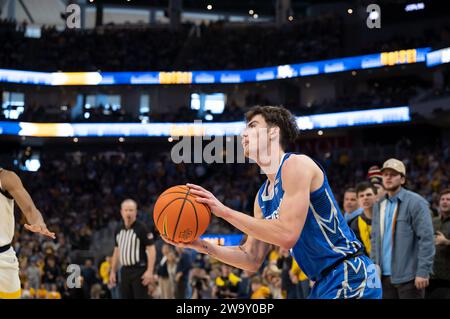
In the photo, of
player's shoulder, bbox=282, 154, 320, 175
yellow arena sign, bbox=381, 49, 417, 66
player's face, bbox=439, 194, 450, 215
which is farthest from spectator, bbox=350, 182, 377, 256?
yellow arena sign, bbox=381, 49, 417, 66

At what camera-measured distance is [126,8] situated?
1811 inches

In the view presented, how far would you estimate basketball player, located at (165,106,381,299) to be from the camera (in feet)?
12.1

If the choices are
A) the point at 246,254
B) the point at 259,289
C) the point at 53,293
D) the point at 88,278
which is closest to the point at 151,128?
the point at 53,293

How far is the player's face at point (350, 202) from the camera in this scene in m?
8.23

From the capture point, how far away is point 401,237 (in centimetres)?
696

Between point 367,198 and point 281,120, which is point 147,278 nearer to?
point 367,198

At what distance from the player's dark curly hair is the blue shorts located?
0.84 m

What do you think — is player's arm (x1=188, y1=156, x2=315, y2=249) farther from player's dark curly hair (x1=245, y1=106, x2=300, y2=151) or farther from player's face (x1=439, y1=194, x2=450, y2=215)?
player's face (x1=439, y1=194, x2=450, y2=215)

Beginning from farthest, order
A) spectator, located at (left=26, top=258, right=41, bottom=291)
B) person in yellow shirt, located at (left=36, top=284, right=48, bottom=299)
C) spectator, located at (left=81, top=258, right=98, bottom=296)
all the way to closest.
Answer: spectator, located at (left=26, top=258, right=41, bottom=291)
person in yellow shirt, located at (left=36, top=284, right=48, bottom=299)
spectator, located at (left=81, top=258, right=98, bottom=296)

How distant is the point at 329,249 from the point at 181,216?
0.91 metres

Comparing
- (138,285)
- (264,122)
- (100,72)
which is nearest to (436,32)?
(100,72)

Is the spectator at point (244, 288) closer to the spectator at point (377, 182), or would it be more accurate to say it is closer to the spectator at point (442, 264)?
the spectator at point (377, 182)
